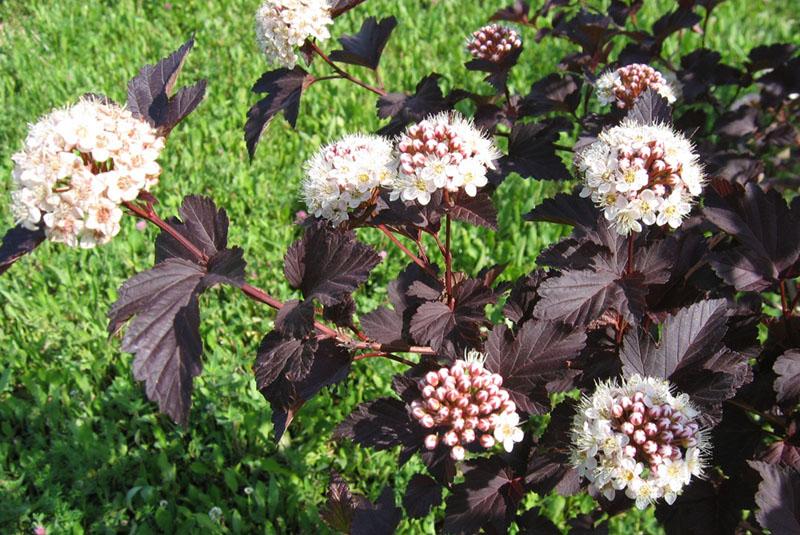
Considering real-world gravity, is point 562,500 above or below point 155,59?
below

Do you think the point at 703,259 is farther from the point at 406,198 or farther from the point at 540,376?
the point at 406,198

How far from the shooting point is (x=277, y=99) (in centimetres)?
220

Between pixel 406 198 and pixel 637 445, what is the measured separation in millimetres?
688

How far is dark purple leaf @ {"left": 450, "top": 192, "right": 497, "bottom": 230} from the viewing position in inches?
61.7

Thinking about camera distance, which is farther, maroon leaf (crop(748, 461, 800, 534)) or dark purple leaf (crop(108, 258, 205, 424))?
maroon leaf (crop(748, 461, 800, 534))

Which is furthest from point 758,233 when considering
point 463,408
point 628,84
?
point 463,408

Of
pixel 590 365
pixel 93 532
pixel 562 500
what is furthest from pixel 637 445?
pixel 93 532

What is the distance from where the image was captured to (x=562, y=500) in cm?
273

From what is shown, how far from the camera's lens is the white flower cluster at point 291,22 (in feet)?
6.80

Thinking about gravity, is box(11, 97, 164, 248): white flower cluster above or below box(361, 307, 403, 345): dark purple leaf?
above

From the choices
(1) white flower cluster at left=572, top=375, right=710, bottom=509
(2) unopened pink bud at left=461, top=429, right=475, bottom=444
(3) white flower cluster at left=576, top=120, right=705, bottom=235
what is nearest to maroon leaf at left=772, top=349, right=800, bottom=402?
(1) white flower cluster at left=572, top=375, right=710, bottom=509

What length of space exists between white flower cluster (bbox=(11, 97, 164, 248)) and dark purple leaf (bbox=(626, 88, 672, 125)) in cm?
114

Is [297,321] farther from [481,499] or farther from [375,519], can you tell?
[481,499]

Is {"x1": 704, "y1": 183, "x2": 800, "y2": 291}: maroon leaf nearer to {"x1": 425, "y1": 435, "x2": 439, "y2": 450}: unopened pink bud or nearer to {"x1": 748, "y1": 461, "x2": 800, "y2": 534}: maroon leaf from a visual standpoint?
{"x1": 748, "y1": 461, "x2": 800, "y2": 534}: maroon leaf
